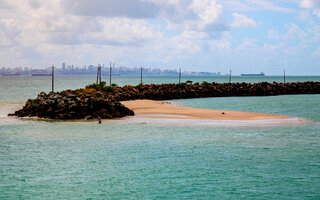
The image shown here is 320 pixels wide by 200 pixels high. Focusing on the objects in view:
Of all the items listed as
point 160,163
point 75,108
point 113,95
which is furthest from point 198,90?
point 160,163

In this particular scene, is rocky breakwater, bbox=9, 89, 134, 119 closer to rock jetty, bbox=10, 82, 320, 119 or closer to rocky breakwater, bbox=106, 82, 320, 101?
rock jetty, bbox=10, 82, 320, 119

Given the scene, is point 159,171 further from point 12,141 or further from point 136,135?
point 12,141

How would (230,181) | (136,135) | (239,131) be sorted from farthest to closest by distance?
(239,131), (136,135), (230,181)

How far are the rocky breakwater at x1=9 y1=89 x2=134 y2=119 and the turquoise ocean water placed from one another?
4231 mm

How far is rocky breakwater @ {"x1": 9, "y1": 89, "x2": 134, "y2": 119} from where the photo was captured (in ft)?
82.6

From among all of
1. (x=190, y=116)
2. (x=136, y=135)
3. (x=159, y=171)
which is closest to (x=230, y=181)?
(x=159, y=171)

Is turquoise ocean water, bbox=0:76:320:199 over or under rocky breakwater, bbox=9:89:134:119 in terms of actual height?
under

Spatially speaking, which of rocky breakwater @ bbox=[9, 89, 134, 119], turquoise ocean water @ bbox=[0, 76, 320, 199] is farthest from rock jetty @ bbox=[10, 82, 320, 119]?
turquoise ocean water @ bbox=[0, 76, 320, 199]

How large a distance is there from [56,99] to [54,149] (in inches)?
450

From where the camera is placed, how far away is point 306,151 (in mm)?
14648

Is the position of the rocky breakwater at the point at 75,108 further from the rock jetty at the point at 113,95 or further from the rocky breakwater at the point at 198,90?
the rocky breakwater at the point at 198,90

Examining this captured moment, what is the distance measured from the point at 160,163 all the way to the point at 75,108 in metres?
13.8

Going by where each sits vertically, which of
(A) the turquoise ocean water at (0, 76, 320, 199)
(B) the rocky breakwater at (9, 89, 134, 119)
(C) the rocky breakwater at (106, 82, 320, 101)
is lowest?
(A) the turquoise ocean water at (0, 76, 320, 199)

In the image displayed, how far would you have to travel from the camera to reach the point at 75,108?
25.4 m
